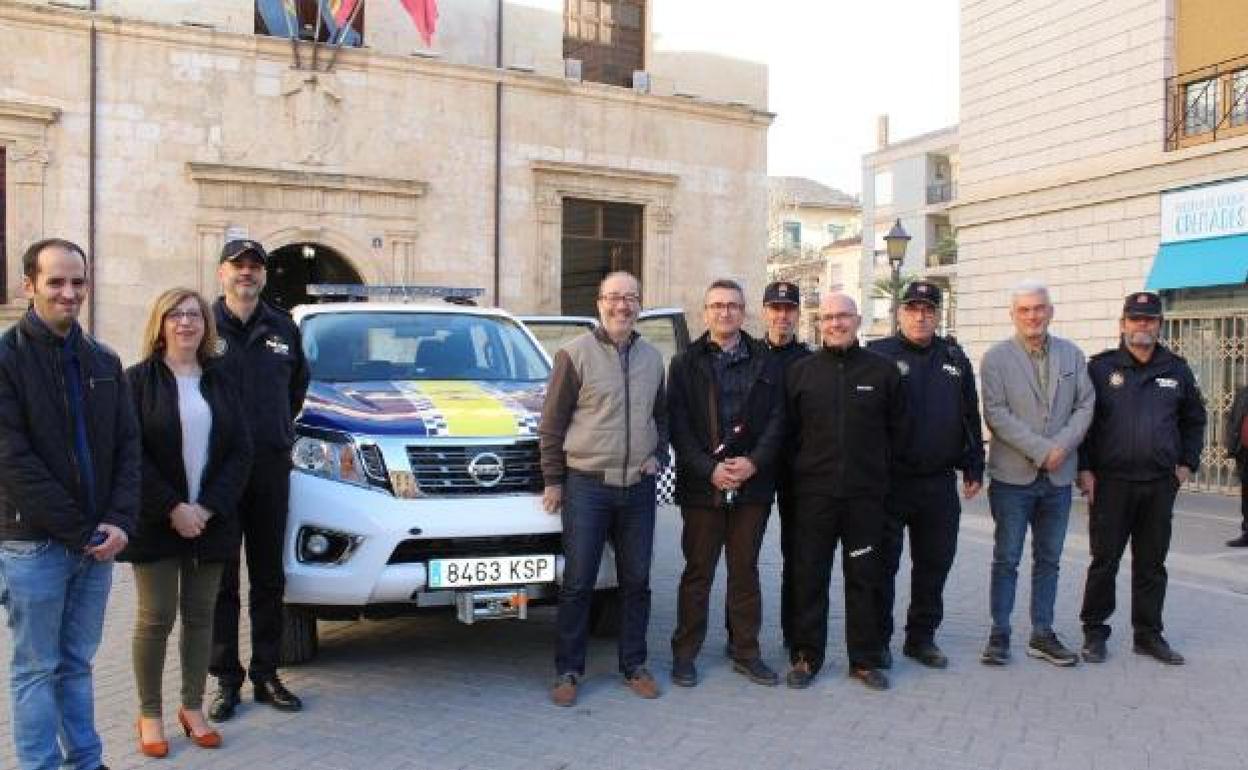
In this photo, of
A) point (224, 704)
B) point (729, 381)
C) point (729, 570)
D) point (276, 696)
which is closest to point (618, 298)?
point (729, 381)

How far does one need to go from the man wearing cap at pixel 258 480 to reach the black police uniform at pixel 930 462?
2.98 metres

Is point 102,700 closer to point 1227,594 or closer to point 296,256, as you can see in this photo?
point 1227,594

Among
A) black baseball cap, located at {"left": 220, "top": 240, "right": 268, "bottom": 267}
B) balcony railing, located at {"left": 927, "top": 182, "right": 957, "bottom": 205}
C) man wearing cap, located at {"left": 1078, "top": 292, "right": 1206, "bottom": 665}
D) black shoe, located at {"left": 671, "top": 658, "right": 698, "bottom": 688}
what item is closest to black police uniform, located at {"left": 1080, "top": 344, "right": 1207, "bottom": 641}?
man wearing cap, located at {"left": 1078, "top": 292, "right": 1206, "bottom": 665}

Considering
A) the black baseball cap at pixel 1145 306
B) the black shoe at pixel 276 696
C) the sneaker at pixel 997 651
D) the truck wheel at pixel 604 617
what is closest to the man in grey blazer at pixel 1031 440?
the sneaker at pixel 997 651

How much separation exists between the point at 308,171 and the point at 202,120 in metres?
1.83

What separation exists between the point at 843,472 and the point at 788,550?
0.68 meters

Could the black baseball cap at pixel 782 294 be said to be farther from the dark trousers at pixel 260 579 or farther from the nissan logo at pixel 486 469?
the dark trousers at pixel 260 579

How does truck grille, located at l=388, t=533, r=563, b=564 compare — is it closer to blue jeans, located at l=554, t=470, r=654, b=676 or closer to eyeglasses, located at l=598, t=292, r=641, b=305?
blue jeans, located at l=554, t=470, r=654, b=676

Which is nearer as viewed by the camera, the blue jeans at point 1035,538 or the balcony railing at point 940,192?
the blue jeans at point 1035,538

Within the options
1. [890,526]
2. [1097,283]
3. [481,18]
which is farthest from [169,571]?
[481,18]

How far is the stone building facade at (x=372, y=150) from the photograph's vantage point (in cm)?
1758

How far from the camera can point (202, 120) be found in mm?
18328

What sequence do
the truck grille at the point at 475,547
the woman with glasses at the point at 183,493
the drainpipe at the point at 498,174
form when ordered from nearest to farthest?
1. the woman with glasses at the point at 183,493
2. the truck grille at the point at 475,547
3. the drainpipe at the point at 498,174

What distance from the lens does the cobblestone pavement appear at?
452cm
